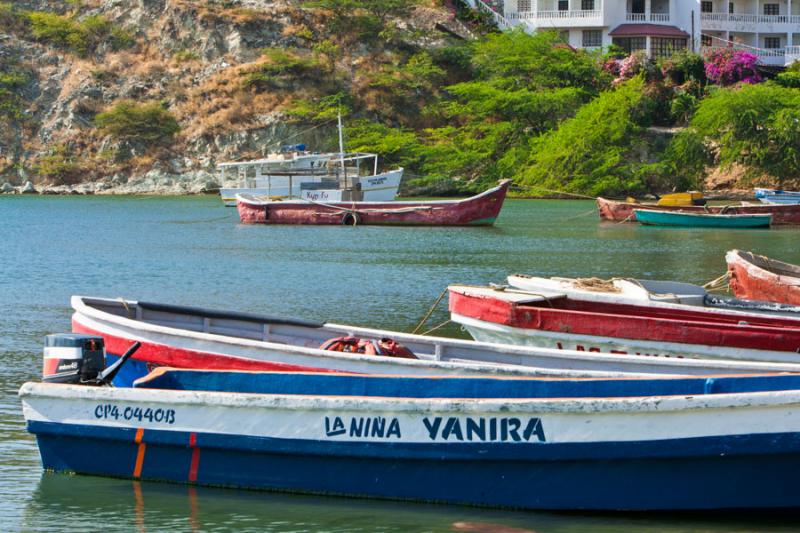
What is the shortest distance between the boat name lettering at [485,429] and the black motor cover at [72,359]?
3504 mm

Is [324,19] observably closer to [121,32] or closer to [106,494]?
[121,32]

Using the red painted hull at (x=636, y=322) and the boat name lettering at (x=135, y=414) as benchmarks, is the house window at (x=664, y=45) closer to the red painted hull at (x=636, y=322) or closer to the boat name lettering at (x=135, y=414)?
the red painted hull at (x=636, y=322)

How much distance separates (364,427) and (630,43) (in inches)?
3010

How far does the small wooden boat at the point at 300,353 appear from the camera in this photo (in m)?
11.8

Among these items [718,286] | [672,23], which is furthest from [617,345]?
[672,23]

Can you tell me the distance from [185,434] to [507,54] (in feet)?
233

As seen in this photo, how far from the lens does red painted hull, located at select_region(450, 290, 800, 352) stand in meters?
15.4

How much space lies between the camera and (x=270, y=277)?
30250mm

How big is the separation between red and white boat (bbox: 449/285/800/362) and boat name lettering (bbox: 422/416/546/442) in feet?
20.1

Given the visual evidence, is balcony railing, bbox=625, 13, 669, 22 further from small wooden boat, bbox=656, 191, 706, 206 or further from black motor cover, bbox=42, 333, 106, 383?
black motor cover, bbox=42, 333, 106, 383

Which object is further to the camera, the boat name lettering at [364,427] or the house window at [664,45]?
the house window at [664,45]

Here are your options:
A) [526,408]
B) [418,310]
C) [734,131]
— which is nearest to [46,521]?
[526,408]

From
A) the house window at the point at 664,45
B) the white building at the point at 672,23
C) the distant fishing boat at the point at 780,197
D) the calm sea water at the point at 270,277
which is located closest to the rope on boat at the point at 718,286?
the calm sea water at the point at 270,277

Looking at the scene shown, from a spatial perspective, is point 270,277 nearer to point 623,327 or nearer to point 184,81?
point 623,327
